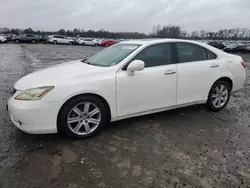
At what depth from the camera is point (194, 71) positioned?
3818 millimetres

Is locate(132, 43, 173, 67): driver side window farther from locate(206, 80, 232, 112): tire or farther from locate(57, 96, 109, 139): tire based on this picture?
locate(206, 80, 232, 112): tire

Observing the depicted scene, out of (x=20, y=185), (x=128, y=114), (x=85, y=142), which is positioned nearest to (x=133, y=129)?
(x=128, y=114)

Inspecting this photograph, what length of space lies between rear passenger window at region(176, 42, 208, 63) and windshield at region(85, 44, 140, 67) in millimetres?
891

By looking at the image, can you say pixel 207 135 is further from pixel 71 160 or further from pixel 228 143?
pixel 71 160

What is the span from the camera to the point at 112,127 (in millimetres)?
3584

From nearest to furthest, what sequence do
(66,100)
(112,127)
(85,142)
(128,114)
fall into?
(66,100) < (85,142) < (128,114) < (112,127)

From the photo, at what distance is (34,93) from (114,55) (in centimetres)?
156

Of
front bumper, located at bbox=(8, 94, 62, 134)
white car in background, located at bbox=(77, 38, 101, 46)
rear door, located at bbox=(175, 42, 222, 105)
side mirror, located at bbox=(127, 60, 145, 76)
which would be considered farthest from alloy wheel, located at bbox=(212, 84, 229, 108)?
white car in background, located at bbox=(77, 38, 101, 46)

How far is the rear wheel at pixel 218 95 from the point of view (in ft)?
13.8

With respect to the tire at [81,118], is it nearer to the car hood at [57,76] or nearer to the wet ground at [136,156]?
the wet ground at [136,156]

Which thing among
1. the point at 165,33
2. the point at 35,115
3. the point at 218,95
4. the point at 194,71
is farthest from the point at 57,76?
the point at 165,33

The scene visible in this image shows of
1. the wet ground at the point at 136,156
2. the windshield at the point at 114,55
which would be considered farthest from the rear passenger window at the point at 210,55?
the windshield at the point at 114,55

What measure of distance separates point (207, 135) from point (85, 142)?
2.02 meters

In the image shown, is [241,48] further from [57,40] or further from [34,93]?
[34,93]
